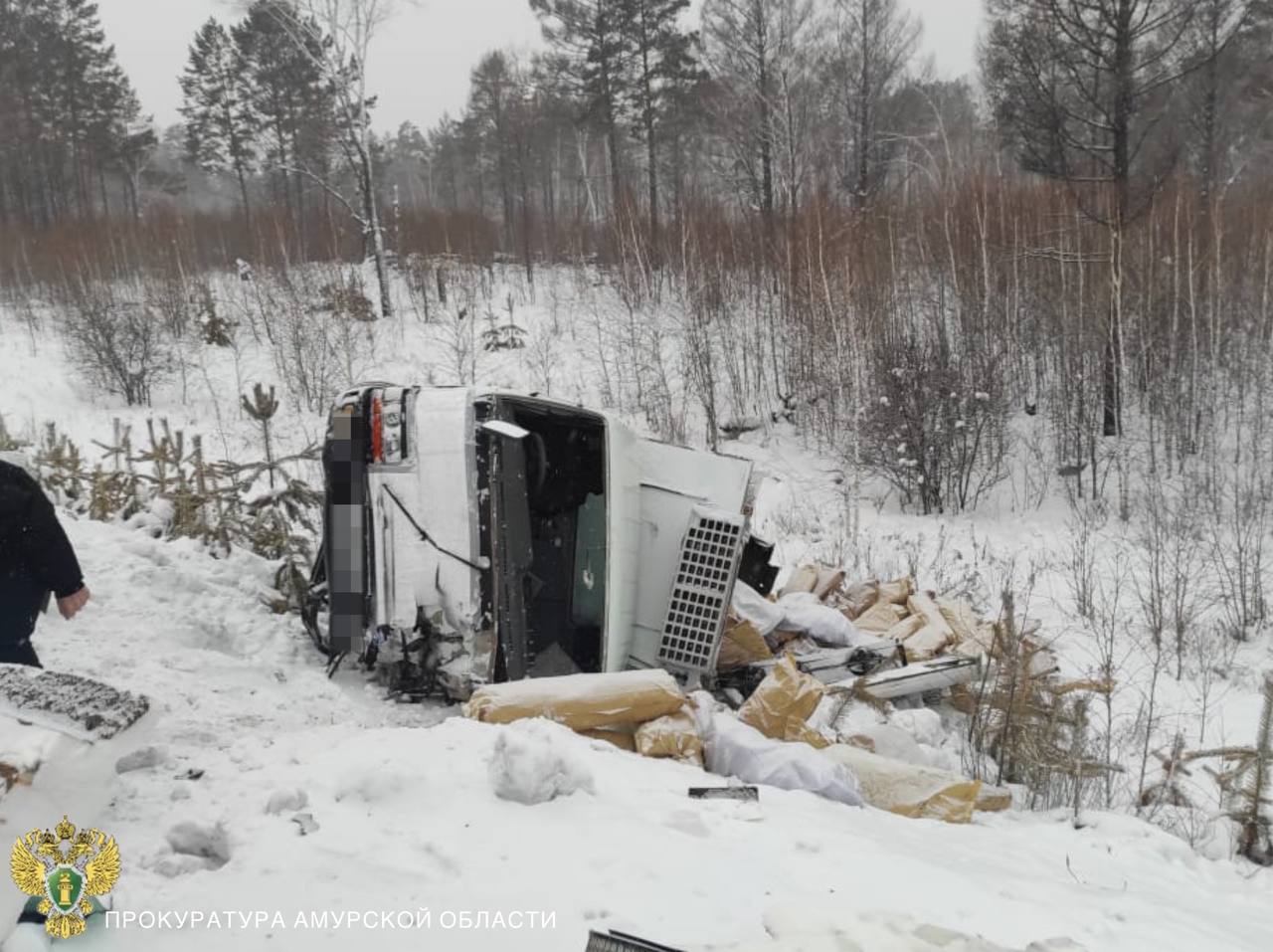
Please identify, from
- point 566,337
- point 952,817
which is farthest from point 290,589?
point 566,337

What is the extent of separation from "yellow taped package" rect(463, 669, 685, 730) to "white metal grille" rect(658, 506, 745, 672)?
131 cm

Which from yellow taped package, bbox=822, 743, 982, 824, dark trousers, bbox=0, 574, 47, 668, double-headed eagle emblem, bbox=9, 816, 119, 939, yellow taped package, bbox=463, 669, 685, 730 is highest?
dark trousers, bbox=0, 574, 47, 668

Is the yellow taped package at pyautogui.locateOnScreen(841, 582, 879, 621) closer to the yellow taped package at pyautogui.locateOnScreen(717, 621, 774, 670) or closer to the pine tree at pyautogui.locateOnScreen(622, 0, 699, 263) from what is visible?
the yellow taped package at pyautogui.locateOnScreen(717, 621, 774, 670)

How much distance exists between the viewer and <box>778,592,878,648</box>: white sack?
6.07 m

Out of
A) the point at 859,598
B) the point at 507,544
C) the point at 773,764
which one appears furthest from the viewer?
the point at 859,598

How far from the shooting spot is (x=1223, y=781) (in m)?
3.87

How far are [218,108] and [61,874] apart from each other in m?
34.0

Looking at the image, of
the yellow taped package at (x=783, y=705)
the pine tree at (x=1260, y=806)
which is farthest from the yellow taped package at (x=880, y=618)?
the pine tree at (x=1260, y=806)

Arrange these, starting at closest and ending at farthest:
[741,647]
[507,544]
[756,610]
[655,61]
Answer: [507,544] < [741,647] < [756,610] < [655,61]

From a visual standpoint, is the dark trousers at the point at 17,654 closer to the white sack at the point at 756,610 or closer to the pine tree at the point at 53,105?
the white sack at the point at 756,610

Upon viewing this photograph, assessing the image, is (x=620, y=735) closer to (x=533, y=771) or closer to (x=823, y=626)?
(x=533, y=771)

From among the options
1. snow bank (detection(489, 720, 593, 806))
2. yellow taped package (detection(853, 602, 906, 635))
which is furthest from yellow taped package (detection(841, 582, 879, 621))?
snow bank (detection(489, 720, 593, 806))

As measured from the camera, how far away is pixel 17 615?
3354mm

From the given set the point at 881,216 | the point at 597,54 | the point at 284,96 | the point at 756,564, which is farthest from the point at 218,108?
the point at 756,564
